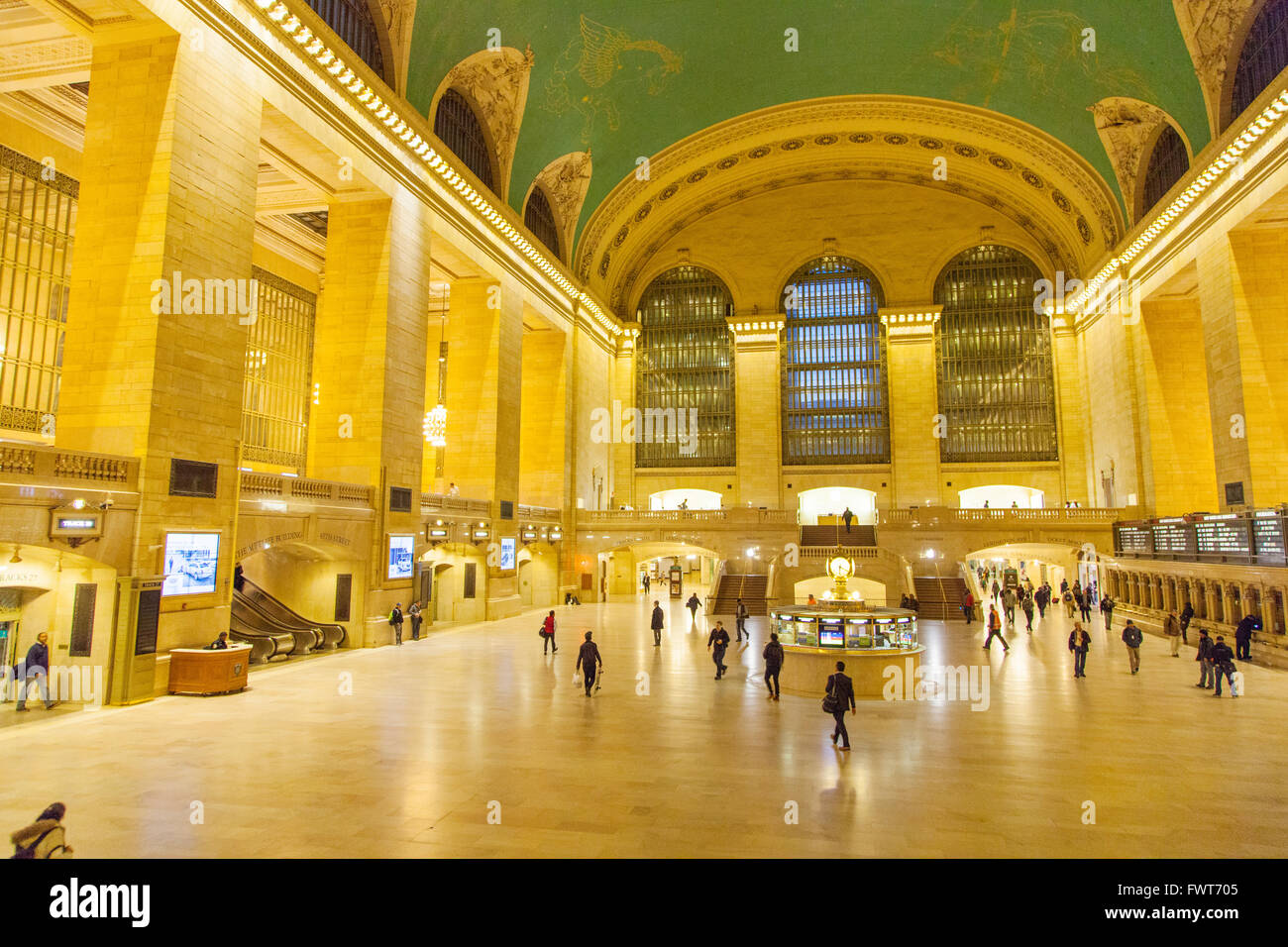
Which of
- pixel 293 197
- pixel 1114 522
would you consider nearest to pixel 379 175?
pixel 293 197

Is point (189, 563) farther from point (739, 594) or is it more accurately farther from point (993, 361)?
point (993, 361)

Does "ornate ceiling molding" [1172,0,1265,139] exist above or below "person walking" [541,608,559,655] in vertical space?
above

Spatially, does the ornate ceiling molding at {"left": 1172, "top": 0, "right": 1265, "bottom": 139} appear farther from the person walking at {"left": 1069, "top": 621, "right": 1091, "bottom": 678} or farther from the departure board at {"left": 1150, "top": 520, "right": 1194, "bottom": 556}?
the person walking at {"left": 1069, "top": 621, "right": 1091, "bottom": 678}

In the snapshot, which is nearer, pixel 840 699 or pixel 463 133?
pixel 840 699

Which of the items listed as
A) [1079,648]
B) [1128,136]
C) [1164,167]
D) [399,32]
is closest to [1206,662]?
[1079,648]

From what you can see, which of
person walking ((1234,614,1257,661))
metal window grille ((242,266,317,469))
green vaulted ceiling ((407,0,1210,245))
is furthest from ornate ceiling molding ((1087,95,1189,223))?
metal window grille ((242,266,317,469))

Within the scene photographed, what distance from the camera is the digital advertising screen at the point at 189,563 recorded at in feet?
37.8

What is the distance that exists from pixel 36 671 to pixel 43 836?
7886 millimetres

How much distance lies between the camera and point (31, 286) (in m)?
15.9

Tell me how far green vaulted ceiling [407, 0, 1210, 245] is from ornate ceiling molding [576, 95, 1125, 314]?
3.29 feet

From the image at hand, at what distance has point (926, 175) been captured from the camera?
33.8 meters

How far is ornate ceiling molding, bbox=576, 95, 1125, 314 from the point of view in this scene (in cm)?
2888
